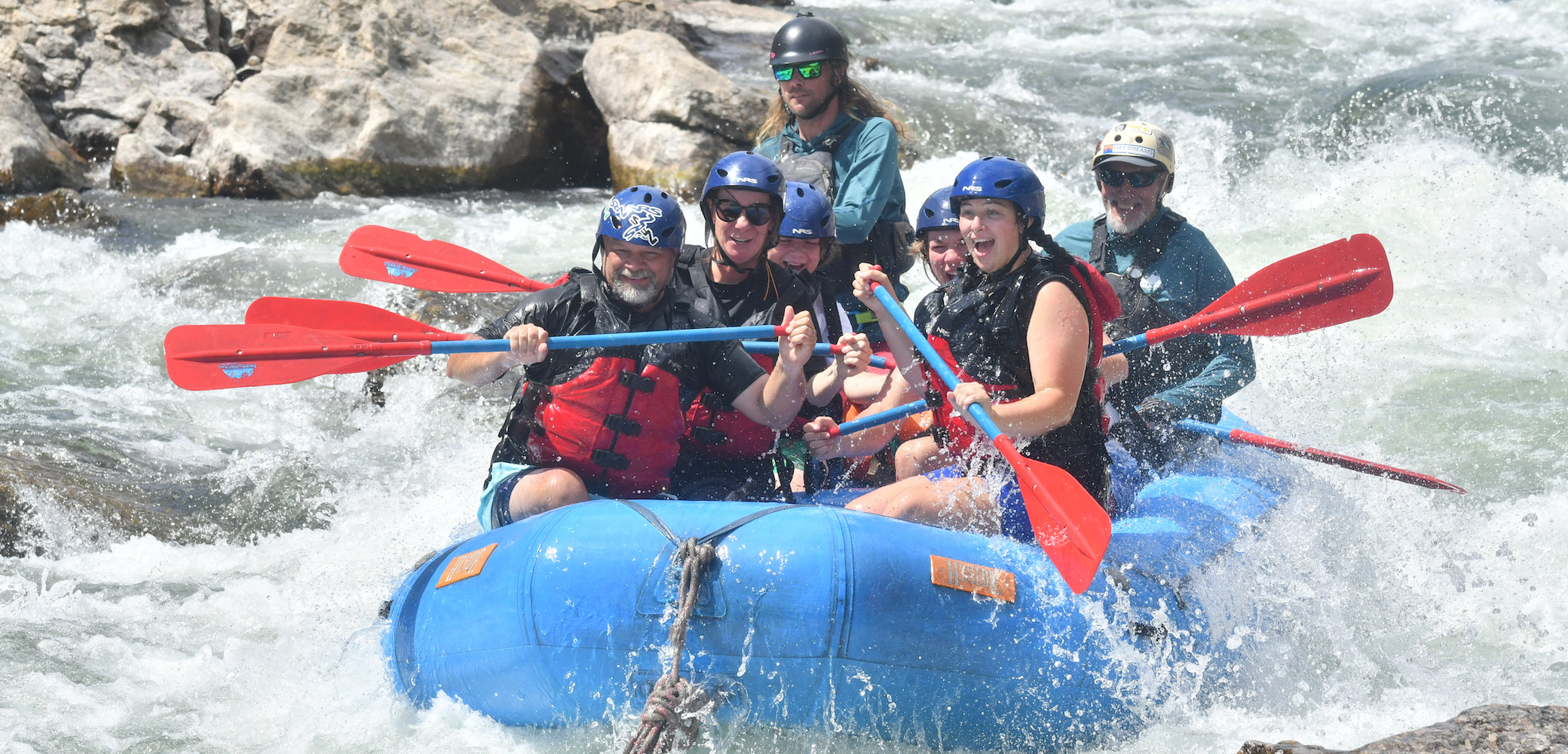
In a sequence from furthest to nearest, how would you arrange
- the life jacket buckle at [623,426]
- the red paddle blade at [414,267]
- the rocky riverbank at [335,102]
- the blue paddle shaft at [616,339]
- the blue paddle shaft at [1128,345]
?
the rocky riverbank at [335,102], the red paddle blade at [414,267], the blue paddle shaft at [1128,345], the life jacket buckle at [623,426], the blue paddle shaft at [616,339]

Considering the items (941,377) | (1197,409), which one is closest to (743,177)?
(941,377)

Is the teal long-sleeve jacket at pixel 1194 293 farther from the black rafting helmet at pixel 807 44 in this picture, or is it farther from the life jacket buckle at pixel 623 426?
the life jacket buckle at pixel 623 426

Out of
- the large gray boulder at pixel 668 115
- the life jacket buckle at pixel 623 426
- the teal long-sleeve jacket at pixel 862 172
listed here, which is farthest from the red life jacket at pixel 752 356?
the large gray boulder at pixel 668 115

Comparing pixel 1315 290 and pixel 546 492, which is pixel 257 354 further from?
pixel 1315 290

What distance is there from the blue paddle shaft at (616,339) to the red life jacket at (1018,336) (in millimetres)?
542

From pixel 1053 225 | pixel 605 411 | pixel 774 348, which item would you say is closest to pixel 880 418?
pixel 774 348

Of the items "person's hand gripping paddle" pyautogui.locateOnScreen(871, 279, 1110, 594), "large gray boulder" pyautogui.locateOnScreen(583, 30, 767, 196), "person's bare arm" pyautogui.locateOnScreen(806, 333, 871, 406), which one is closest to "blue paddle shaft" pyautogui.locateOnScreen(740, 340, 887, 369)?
"person's bare arm" pyautogui.locateOnScreen(806, 333, 871, 406)

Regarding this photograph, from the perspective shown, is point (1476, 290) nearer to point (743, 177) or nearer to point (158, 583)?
point (743, 177)

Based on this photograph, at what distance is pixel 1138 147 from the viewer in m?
4.62

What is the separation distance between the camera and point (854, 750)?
11.5 ft

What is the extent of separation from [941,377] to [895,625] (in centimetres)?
71

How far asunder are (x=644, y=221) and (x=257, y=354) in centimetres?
120

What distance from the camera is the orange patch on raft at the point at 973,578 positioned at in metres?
3.40

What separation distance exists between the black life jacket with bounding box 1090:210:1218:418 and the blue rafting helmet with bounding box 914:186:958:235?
0.62m
